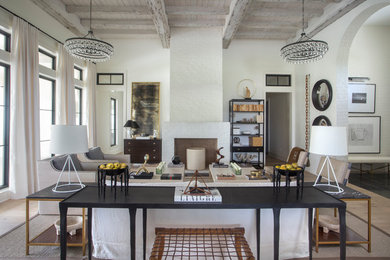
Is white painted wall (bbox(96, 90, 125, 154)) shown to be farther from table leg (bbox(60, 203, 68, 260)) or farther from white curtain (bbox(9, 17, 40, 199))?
table leg (bbox(60, 203, 68, 260))

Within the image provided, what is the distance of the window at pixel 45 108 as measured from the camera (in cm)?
495

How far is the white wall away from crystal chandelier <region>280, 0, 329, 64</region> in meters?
3.95

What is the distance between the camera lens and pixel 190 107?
6.08 metres

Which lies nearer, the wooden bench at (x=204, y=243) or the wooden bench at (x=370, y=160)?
the wooden bench at (x=204, y=243)

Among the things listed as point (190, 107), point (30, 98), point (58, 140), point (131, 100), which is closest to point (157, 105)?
point (131, 100)

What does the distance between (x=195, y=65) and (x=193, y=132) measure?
1.78m

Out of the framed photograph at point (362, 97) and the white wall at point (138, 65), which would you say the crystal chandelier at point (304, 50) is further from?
the white wall at point (138, 65)

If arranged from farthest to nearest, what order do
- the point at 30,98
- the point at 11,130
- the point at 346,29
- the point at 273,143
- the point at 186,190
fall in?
the point at 273,143 → the point at 346,29 → the point at 30,98 → the point at 11,130 → the point at 186,190

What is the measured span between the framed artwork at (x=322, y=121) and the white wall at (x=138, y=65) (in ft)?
13.7

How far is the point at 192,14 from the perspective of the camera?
17.0 ft

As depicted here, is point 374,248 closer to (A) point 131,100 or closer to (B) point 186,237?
(B) point 186,237

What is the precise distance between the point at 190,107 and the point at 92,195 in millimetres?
4451

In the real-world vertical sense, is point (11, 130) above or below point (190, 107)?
below

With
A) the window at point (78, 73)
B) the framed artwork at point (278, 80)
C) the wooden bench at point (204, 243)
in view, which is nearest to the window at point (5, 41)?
the window at point (78, 73)
